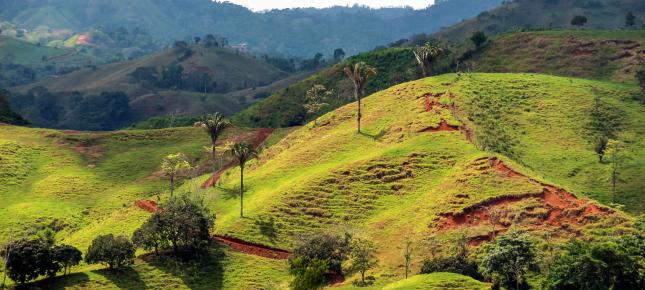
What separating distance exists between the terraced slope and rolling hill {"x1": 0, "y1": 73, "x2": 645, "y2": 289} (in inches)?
8.4

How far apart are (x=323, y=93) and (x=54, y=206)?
289 feet

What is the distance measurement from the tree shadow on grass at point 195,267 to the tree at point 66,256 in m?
7.27

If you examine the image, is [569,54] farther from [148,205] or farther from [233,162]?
[148,205]

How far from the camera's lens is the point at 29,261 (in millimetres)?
68812

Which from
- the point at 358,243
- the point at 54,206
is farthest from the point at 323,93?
the point at 358,243

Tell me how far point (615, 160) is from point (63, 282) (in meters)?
67.0

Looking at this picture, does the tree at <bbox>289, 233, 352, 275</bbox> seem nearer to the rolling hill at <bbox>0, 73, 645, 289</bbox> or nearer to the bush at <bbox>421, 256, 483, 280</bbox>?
the rolling hill at <bbox>0, 73, 645, 289</bbox>

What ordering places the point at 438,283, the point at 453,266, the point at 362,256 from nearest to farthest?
1. the point at 438,283
2. the point at 453,266
3. the point at 362,256

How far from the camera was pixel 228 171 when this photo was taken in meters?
114

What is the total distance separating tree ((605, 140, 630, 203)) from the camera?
291 feet

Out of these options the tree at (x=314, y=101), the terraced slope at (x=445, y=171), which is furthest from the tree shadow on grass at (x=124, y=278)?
the tree at (x=314, y=101)

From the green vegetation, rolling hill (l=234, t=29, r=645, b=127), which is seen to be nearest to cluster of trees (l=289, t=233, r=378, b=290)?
the green vegetation

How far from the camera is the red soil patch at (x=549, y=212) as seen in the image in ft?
240

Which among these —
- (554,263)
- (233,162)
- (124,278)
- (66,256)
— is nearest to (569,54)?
(233,162)
